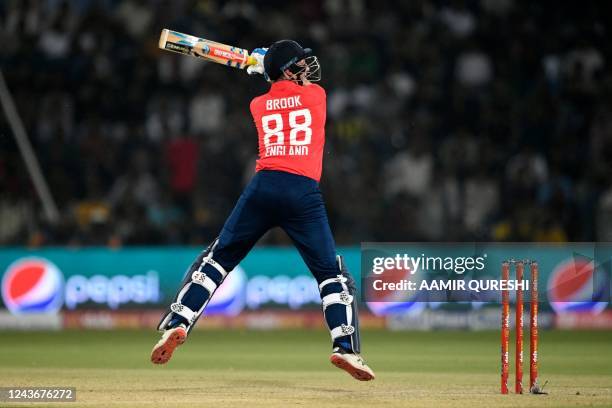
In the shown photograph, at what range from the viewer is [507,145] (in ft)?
58.9

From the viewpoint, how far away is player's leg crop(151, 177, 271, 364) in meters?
8.90

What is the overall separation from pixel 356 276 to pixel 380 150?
234 centimetres

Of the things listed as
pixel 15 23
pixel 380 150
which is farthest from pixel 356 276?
pixel 15 23

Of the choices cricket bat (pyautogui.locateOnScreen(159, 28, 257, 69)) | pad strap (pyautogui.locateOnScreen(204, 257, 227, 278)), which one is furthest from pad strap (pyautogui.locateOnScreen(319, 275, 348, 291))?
cricket bat (pyautogui.locateOnScreen(159, 28, 257, 69))

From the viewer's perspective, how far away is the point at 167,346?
28.6ft

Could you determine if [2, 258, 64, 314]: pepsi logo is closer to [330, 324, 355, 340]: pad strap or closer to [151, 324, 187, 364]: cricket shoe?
[151, 324, 187, 364]: cricket shoe

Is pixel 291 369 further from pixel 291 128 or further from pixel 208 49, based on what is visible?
pixel 208 49

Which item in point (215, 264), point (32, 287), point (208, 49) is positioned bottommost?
point (215, 264)

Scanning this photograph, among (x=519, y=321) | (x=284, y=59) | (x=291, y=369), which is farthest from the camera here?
(x=291, y=369)

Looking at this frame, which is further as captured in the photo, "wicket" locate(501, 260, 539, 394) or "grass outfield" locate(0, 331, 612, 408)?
"grass outfield" locate(0, 331, 612, 408)

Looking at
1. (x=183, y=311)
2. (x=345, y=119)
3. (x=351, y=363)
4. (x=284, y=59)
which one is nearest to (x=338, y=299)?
(x=351, y=363)

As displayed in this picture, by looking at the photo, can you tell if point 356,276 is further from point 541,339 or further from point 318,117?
point 318,117

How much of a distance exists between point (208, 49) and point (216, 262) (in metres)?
1.56

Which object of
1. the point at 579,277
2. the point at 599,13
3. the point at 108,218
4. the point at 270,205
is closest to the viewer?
the point at 270,205
